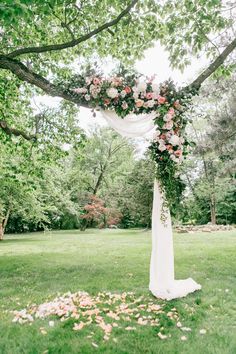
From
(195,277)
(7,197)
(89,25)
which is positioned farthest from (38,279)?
(7,197)

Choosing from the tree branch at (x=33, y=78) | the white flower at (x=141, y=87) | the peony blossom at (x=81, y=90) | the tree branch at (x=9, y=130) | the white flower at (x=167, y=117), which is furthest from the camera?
the tree branch at (x=9, y=130)

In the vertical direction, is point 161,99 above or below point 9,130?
below

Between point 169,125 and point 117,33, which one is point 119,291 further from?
point 117,33

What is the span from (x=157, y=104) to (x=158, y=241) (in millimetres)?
2572

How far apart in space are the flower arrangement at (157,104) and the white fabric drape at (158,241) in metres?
0.22

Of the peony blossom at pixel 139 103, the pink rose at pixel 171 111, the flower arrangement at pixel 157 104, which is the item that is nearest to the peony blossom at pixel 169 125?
the flower arrangement at pixel 157 104

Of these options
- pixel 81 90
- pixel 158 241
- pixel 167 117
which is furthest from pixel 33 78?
pixel 158 241

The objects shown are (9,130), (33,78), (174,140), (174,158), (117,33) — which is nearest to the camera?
(174,140)

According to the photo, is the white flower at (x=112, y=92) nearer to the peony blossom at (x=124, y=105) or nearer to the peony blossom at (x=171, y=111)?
the peony blossom at (x=124, y=105)

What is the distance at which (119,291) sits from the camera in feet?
23.1

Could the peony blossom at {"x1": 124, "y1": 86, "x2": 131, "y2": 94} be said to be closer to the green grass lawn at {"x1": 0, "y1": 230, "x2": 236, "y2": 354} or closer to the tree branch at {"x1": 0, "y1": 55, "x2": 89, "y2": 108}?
the tree branch at {"x1": 0, "y1": 55, "x2": 89, "y2": 108}

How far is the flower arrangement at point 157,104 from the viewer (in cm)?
627

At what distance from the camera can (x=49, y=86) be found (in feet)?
21.5

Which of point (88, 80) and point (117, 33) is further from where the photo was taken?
point (117, 33)
